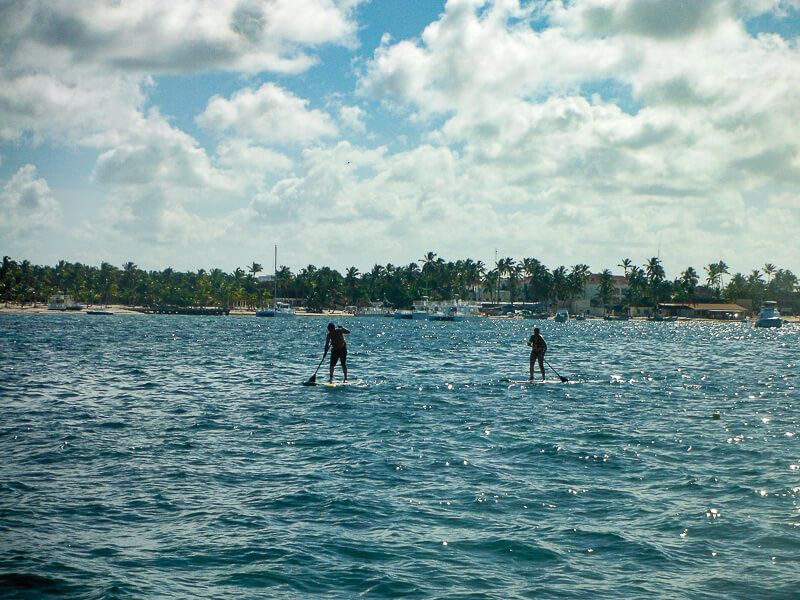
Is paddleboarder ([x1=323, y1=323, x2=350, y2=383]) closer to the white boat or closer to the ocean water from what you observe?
the ocean water

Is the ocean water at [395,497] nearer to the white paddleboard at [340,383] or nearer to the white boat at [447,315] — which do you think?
the white paddleboard at [340,383]

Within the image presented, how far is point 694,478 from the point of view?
53.3ft

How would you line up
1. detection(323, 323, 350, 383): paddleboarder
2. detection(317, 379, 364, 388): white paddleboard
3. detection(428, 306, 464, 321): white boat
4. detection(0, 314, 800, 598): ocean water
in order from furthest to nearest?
detection(428, 306, 464, 321): white boat
detection(317, 379, 364, 388): white paddleboard
detection(323, 323, 350, 383): paddleboarder
detection(0, 314, 800, 598): ocean water

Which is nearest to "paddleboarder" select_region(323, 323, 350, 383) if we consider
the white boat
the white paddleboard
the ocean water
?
the white paddleboard

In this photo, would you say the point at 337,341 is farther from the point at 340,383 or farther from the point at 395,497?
the point at 395,497

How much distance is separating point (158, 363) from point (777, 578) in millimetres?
45540

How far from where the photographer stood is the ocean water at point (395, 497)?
10.4 metres

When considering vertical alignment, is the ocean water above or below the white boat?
below

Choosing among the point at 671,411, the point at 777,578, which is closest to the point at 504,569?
the point at 777,578

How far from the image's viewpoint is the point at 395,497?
47.5ft

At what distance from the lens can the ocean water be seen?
34.1 feet

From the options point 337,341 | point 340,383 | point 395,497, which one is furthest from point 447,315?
point 395,497

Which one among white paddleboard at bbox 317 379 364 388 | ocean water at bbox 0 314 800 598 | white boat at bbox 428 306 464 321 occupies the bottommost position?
white paddleboard at bbox 317 379 364 388

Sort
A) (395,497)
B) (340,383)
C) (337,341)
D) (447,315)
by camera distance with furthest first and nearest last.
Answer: (447,315) < (340,383) < (337,341) < (395,497)
